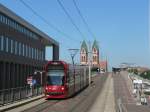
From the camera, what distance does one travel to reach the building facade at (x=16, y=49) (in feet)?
208

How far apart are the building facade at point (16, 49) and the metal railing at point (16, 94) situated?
827 inches

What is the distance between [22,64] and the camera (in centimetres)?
7519

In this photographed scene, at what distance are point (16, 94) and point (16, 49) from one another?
38.1 metres

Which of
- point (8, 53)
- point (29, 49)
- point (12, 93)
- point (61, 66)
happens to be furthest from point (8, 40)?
point (12, 93)

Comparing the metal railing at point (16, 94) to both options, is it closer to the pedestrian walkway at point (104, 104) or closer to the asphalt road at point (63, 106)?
the asphalt road at point (63, 106)

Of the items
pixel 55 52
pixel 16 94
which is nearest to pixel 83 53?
pixel 55 52

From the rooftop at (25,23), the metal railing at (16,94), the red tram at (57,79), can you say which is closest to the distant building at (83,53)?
the rooftop at (25,23)

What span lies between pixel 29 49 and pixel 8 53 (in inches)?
682

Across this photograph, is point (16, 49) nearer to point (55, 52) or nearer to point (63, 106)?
point (63, 106)

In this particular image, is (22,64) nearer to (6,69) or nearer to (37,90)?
(6,69)

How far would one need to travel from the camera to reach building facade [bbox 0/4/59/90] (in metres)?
63.4

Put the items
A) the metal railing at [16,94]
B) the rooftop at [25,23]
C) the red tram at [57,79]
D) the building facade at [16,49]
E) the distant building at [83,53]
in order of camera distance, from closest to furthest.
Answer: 1. the metal railing at [16,94]
2. the red tram at [57,79]
3. the building facade at [16,49]
4. the rooftop at [25,23]
5. the distant building at [83,53]

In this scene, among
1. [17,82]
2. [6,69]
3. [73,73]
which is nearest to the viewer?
[73,73]

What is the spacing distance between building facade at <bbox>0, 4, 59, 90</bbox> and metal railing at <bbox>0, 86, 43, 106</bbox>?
21008 mm
